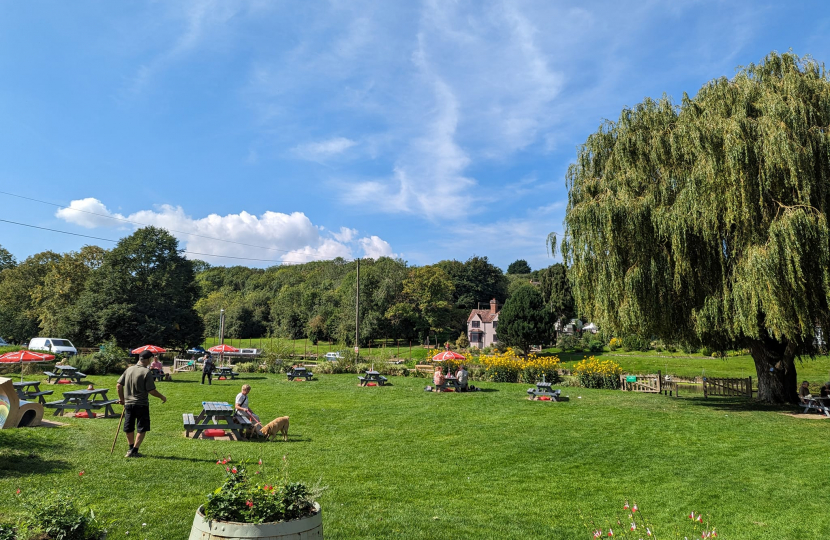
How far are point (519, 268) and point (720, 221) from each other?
126496 millimetres

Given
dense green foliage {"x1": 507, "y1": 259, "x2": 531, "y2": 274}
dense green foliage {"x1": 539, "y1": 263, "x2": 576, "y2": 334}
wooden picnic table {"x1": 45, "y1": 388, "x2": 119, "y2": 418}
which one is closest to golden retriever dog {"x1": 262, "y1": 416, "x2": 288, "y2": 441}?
wooden picnic table {"x1": 45, "y1": 388, "x2": 119, "y2": 418}

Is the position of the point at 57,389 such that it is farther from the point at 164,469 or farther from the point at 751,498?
the point at 751,498

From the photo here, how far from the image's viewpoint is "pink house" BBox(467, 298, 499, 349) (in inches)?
3007

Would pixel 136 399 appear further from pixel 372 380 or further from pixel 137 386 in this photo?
pixel 372 380

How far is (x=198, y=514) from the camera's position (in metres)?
3.83

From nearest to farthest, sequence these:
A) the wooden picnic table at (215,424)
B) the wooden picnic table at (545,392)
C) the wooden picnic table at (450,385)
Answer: the wooden picnic table at (215,424)
the wooden picnic table at (545,392)
the wooden picnic table at (450,385)

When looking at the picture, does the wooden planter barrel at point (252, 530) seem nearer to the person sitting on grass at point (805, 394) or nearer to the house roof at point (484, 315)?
the person sitting on grass at point (805, 394)

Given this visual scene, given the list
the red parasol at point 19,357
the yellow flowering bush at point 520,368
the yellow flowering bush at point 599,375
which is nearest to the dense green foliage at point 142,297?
the red parasol at point 19,357

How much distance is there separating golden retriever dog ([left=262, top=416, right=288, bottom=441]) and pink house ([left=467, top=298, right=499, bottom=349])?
216ft

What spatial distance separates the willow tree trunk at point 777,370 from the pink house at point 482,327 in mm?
55859

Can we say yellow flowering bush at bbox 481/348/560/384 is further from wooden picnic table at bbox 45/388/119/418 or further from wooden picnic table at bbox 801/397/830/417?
wooden picnic table at bbox 45/388/119/418

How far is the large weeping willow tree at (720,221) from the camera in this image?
15.3 m

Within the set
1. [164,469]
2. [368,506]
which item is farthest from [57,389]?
[368,506]

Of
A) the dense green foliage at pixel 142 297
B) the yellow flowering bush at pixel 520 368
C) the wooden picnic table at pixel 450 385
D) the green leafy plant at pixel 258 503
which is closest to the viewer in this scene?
the green leafy plant at pixel 258 503
